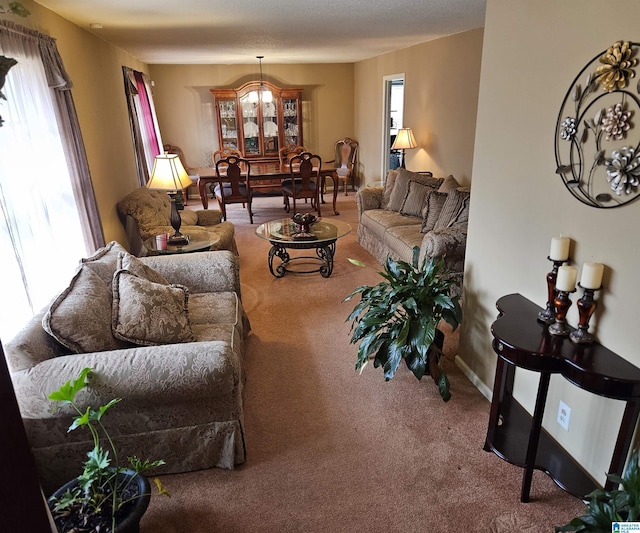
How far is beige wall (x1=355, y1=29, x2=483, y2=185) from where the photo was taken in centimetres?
461

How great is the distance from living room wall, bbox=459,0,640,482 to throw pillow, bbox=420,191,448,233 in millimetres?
1491

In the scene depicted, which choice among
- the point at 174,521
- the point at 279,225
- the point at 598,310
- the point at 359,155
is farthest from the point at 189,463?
the point at 359,155

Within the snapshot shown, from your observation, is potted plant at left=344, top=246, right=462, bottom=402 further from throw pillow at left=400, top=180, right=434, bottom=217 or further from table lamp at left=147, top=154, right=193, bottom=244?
throw pillow at left=400, top=180, right=434, bottom=217

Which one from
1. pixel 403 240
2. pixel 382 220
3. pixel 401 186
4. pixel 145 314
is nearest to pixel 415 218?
pixel 382 220

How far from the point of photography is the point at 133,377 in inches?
71.4

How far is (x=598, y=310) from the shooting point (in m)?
1.71

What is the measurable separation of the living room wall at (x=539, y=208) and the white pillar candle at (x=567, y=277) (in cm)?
9

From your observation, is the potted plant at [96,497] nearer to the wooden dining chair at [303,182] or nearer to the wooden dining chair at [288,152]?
the wooden dining chair at [303,182]

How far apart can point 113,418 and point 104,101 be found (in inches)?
136

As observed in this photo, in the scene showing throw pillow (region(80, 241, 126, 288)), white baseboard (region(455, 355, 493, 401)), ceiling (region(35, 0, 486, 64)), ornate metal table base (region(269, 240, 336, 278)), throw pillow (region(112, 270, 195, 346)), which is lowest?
white baseboard (region(455, 355, 493, 401))

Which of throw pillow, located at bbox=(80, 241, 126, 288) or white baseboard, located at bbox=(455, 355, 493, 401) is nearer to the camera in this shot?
throw pillow, located at bbox=(80, 241, 126, 288)

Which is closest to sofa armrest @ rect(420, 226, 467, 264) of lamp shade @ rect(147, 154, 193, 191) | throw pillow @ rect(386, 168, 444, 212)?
throw pillow @ rect(386, 168, 444, 212)

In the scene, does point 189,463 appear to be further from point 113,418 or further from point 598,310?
point 598,310

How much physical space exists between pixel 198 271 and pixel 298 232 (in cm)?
156
